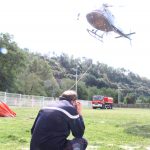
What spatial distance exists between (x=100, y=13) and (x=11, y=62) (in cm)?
4168

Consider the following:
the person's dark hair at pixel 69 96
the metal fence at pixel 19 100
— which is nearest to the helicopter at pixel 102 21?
the metal fence at pixel 19 100

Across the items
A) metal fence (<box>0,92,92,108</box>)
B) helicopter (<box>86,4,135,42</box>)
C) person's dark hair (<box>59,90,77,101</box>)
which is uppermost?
helicopter (<box>86,4,135,42</box>)

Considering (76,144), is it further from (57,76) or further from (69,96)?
(57,76)

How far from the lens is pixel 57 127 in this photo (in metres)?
6.41

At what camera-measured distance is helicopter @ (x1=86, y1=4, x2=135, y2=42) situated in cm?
3509

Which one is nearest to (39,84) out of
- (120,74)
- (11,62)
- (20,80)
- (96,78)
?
(20,80)

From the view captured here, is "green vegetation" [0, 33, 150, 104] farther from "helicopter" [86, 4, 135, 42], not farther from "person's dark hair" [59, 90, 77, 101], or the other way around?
"person's dark hair" [59, 90, 77, 101]

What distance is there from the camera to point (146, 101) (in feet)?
440

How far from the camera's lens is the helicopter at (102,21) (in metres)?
35.1

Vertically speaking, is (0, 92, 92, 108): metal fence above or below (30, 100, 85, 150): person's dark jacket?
above

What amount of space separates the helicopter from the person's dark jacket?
2797 centimetres

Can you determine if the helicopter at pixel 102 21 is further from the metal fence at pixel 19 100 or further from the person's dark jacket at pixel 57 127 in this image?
the person's dark jacket at pixel 57 127

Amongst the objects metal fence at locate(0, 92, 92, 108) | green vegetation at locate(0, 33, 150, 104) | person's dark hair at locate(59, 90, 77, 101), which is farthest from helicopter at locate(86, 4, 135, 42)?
person's dark hair at locate(59, 90, 77, 101)

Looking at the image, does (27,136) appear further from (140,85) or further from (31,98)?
(140,85)
